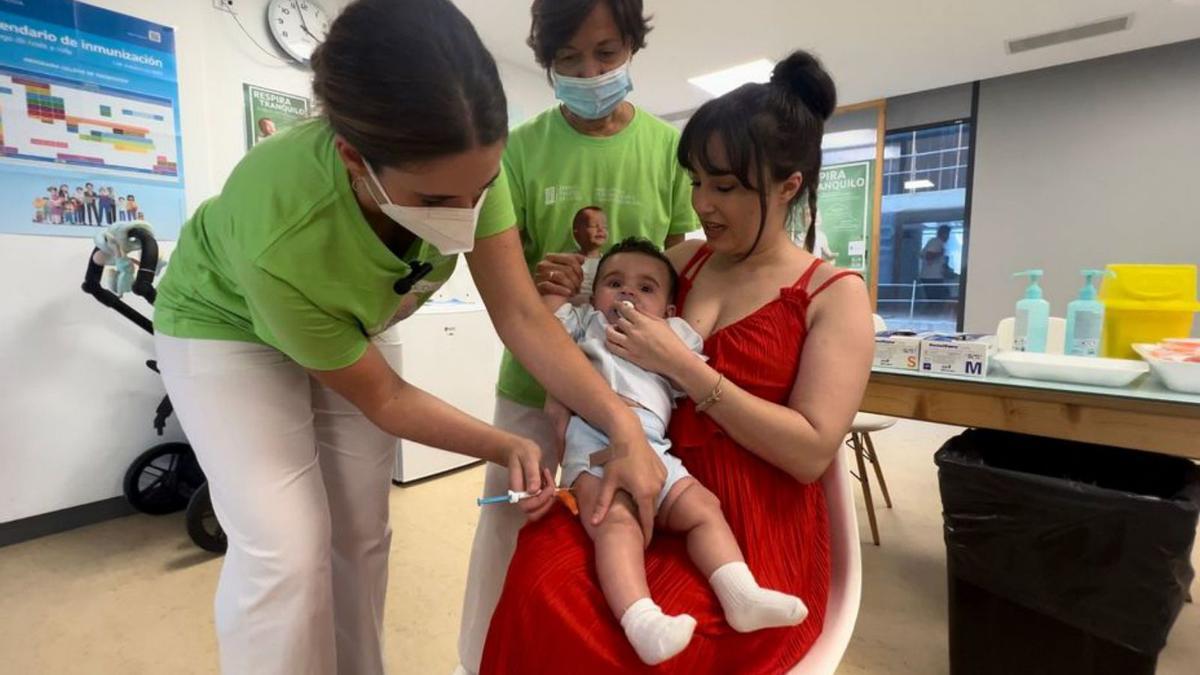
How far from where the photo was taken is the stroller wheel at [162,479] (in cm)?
254

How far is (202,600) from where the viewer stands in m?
1.99

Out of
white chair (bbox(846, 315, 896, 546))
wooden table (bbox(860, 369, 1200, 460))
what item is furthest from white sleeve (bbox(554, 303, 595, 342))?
white chair (bbox(846, 315, 896, 546))

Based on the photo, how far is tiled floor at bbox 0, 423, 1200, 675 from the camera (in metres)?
1.71

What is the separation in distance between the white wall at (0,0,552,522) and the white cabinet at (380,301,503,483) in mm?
1076

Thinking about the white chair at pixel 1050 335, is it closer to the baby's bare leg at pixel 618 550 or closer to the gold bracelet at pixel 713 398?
the gold bracelet at pixel 713 398

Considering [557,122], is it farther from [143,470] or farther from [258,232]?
[143,470]

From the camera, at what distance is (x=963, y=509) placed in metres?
1.50

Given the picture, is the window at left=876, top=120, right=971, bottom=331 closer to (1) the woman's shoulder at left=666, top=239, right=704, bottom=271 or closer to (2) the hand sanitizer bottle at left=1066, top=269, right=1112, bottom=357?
(2) the hand sanitizer bottle at left=1066, top=269, right=1112, bottom=357

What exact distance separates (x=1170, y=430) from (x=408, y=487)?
9.25ft

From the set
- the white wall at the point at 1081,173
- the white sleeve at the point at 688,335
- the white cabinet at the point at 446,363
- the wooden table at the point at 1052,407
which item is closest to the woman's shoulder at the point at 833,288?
the white sleeve at the point at 688,335

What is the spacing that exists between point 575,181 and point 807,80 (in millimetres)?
462

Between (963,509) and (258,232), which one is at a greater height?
Answer: (258,232)

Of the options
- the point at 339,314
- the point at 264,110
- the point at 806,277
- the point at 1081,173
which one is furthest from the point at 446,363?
the point at 1081,173

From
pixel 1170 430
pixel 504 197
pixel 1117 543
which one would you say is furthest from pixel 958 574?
pixel 504 197
